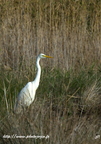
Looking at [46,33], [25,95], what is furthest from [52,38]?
[25,95]

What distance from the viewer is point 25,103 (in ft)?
13.5

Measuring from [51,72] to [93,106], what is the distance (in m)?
1.24

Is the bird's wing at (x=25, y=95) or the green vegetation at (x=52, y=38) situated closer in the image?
the bird's wing at (x=25, y=95)

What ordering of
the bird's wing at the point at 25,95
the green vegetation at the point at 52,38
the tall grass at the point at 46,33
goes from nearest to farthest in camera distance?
the bird's wing at the point at 25,95 → the green vegetation at the point at 52,38 → the tall grass at the point at 46,33

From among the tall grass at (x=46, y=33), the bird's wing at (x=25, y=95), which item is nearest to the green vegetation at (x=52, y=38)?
the tall grass at (x=46, y=33)

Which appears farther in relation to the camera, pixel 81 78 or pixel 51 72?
pixel 51 72

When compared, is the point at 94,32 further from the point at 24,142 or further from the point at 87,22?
the point at 24,142

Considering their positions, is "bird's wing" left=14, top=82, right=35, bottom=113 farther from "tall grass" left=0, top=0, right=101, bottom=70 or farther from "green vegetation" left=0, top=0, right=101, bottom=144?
"tall grass" left=0, top=0, right=101, bottom=70

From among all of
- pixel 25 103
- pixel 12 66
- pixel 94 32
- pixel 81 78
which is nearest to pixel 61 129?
pixel 25 103

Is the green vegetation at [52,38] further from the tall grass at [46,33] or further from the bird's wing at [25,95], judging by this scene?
the bird's wing at [25,95]

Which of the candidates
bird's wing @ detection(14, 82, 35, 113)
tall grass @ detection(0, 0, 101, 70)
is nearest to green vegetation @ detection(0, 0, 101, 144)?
tall grass @ detection(0, 0, 101, 70)

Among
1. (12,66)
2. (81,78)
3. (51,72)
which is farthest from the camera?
(12,66)

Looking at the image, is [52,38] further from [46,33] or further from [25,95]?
[25,95]

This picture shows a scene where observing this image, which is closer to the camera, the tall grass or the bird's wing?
the bird's wing
